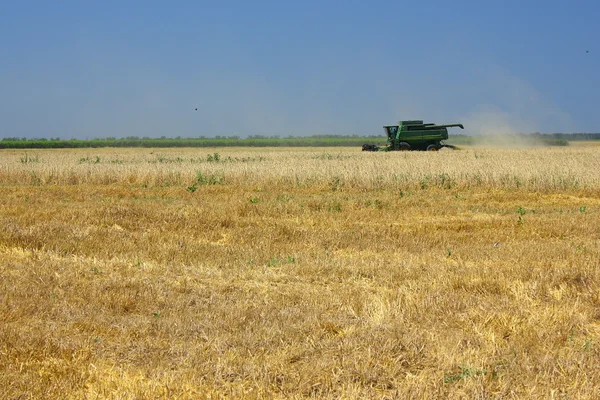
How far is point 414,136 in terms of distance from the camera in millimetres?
42000

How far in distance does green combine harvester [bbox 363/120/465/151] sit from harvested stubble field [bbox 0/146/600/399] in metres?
26.2

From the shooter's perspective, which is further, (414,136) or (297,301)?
(414,136)

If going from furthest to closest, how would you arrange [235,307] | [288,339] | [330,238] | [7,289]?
[330,238] < [7,289] < [235,307] < [288,339]

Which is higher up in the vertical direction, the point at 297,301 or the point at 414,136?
the point at 414,136

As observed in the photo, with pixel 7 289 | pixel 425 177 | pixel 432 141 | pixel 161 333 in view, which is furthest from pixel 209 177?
pixel 432 141

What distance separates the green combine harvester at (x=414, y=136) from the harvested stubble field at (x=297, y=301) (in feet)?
85.8

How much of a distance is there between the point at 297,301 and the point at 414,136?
3591 cm

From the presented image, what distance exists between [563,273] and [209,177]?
16.2 meters

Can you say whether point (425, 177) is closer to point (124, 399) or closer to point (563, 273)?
point (563, 273)

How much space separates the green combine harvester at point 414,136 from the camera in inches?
1647

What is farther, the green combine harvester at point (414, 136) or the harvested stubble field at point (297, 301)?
the green combine harvester at point (414, 136)

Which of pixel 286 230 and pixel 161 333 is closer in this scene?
pixel 161 333

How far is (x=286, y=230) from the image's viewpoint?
474 inches

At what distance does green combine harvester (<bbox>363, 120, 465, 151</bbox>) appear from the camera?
4184 cm
